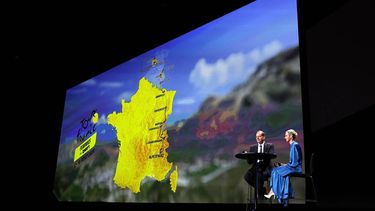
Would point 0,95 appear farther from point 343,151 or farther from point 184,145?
point 343,151

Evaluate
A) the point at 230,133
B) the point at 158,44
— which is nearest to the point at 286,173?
the point at 230,133

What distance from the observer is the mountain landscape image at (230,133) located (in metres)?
3.80

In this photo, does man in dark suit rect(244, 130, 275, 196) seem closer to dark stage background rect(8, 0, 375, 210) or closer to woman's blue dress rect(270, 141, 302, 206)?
woman's blue dress rect(270, 141, 302, 206)

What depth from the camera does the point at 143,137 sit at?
528cm

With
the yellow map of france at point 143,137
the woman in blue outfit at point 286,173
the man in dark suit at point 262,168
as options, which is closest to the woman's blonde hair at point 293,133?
the woman in blue outfit at point 286,173

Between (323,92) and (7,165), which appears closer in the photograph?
(323,92)

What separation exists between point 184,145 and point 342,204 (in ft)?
6.55

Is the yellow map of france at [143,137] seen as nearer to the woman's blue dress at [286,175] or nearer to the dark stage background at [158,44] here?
the dark stage background at [158,44]

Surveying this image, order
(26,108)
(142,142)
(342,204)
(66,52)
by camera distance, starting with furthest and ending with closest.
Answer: (26,108) → (66,52) → (142,142) → (342,204)

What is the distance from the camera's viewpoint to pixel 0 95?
7090 millimetres

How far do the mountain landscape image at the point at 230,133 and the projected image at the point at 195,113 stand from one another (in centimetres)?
1

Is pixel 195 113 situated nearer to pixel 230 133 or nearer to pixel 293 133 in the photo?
pixel 230 133

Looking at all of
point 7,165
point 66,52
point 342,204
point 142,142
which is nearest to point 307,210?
point 342,204

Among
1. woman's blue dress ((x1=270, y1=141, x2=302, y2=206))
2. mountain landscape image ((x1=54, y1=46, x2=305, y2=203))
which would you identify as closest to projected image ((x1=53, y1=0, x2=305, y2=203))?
mountain landscape image ((x1=54, y1=46, x2=305, y2=203))
